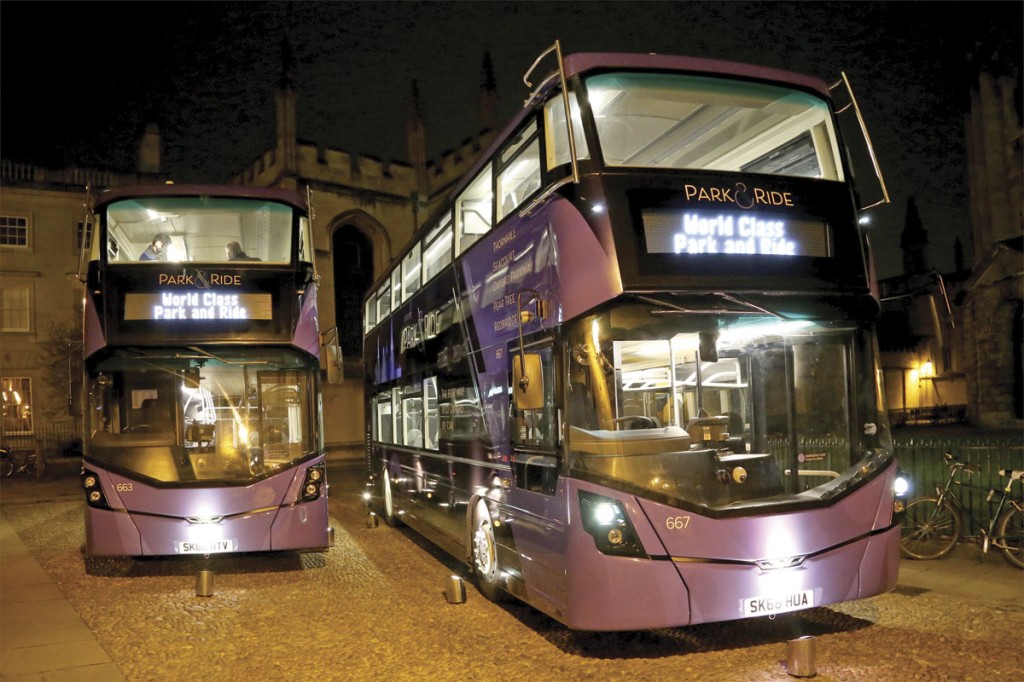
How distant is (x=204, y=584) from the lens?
8742 mm

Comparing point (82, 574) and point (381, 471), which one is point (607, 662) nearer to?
point (82, 574)

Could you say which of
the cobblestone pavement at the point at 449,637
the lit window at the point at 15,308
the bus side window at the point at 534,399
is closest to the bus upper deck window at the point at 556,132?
the bus side window at the point at 534,399

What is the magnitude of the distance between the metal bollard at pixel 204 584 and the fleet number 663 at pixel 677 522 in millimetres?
5318

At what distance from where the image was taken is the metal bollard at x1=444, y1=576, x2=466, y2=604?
8047 mm

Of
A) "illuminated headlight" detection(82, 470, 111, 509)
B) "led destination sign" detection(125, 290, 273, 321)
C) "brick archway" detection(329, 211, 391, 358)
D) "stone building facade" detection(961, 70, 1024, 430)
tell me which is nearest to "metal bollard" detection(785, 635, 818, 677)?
"led destination sign" detection(125, 290, 273, 321)

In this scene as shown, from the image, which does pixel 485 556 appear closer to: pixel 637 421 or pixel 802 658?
pixel 637 421

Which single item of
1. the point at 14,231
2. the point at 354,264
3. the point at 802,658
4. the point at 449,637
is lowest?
the point at 449,637

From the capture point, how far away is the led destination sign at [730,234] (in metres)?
5.83

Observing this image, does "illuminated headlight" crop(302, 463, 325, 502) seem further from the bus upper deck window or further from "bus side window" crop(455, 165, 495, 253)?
the bus upper deck window

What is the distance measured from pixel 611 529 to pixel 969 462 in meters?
5.96

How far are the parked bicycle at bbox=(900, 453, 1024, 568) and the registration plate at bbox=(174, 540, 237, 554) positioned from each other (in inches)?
286

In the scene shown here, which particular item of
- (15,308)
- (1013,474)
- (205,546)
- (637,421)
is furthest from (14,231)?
(1013,474)

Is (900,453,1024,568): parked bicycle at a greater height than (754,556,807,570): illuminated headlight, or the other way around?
(754,556,807,570): illuminated headlight

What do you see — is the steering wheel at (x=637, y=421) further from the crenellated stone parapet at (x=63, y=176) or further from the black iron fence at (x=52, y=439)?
the crenellated stone parapet at (x=63, y=176)
